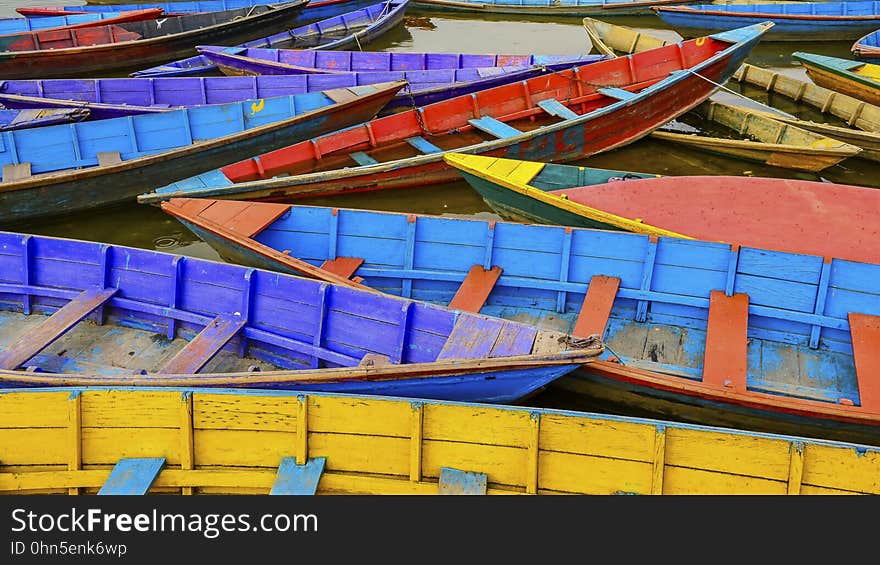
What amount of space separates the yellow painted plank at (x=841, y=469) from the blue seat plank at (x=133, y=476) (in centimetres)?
469

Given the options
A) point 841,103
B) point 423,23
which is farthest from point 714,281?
point 423,23

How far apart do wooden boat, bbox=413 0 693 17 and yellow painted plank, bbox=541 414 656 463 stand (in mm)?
20506

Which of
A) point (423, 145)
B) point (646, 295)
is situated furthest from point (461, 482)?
point (423, 145)

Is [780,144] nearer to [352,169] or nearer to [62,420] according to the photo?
[352,169]

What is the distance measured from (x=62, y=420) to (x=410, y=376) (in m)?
2.68

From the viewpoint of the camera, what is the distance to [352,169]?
11508 mm

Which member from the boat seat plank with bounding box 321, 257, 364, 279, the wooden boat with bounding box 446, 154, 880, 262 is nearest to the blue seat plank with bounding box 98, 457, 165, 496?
the boat seat plank with bounding box 321, 257, 364, 279

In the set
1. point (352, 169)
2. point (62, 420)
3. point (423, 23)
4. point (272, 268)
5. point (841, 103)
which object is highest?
point (423, 23)

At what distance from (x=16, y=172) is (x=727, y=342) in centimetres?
985

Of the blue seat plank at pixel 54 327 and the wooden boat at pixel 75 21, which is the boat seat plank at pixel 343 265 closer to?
the blue seat plank at pixel 54 327

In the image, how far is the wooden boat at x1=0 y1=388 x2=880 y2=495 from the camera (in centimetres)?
566

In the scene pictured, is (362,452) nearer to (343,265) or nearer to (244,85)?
(343,265)

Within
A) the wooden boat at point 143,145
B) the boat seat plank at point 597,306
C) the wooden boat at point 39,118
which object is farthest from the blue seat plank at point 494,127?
the wooden boat at point 39,118

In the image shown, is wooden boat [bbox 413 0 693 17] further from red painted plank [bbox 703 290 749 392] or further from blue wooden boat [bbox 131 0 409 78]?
red painted plank [bbox 703 290 749 392]
